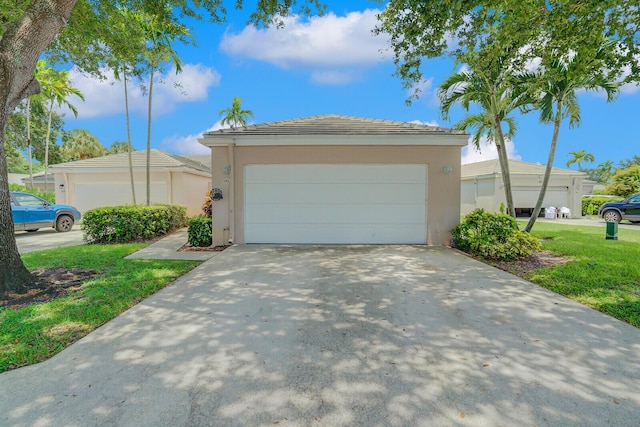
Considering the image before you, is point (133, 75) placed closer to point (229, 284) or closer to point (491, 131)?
point (229, 284)

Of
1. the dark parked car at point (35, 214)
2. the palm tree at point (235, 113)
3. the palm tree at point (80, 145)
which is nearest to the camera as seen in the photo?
the dark parked car at point (35, 214)

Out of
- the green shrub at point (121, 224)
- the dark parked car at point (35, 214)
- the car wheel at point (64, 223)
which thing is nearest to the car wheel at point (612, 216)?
the green shrub at point (121, 224)

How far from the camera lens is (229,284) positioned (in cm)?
538

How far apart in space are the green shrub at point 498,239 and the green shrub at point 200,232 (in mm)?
6835

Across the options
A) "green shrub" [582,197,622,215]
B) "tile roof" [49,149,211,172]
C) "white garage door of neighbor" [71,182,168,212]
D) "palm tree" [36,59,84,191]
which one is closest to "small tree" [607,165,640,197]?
"green shrub" [582,197,622,215]

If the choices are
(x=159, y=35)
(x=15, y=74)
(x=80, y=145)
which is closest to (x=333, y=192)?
(x=15, y=74)

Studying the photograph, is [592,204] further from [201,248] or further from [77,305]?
[77,305]

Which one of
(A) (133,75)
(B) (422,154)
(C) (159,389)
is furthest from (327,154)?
A: (C) (159,389)

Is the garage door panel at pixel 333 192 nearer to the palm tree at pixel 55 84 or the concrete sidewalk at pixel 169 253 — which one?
the concrete sidewalk at pixel 169 253

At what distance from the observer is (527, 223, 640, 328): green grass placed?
14.2ft

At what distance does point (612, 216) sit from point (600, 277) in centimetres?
1348

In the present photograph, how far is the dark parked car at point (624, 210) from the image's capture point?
1439 cm

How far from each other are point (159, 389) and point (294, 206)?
6.63 m

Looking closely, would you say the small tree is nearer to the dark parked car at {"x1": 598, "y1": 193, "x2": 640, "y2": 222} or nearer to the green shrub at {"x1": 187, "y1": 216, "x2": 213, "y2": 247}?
the dark parked car at {"x1": 598, "y1": 193, "x2": 640, "y2": 222}
